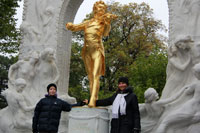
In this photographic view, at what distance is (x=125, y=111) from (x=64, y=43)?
4.84 meters

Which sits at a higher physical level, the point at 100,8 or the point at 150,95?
the point at 100,8

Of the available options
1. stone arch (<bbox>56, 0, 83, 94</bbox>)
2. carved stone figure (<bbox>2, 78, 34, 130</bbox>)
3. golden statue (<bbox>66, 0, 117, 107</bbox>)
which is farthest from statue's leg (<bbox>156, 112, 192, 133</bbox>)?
stone arch (<bbox>56, 0, 83, 94</bbox>)

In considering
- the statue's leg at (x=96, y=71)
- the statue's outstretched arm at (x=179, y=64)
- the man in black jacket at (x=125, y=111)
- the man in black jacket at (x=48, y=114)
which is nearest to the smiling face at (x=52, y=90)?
the man in black jacket at (x=48, y=114)

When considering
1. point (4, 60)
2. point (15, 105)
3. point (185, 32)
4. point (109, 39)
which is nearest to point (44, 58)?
point (15, 105)

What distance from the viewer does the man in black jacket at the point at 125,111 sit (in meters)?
5.29

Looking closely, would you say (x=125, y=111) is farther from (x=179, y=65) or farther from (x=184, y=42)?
(x=184, y=42)

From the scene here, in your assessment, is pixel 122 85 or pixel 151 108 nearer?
pixel 122 85

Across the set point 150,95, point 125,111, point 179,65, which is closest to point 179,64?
point 179,65

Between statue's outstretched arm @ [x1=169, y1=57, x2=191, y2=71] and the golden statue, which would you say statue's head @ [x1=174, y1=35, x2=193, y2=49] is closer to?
statue's outstretched arm @ [x1=169, y1=57, x2=191, y2=71]

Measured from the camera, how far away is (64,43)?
31.9 ft

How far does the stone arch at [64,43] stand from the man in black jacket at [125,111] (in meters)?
4.03

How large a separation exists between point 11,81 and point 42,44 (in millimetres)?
1323

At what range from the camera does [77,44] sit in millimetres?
19812

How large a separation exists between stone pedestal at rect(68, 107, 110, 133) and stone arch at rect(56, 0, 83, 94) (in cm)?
246
